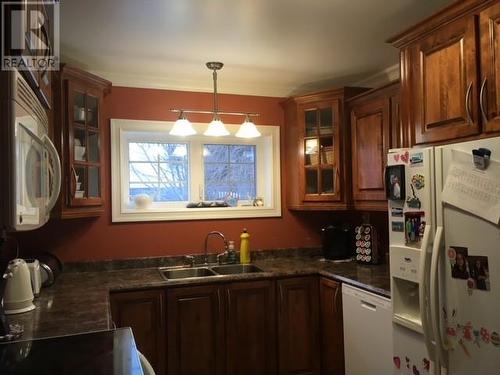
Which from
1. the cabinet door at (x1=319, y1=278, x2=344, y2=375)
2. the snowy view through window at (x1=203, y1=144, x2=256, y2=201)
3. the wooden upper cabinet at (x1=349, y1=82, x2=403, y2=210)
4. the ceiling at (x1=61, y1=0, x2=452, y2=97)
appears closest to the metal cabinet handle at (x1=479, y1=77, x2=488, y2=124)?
the ceiling at (x1=61, y1=0, x2=452, y2=97)

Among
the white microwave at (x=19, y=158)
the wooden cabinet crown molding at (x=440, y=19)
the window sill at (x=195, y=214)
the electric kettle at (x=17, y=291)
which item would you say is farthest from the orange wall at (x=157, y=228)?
the white microwave at (x=19, y=158)

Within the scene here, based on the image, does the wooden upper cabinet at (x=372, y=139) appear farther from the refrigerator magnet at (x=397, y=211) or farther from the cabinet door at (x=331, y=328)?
the refrigerator magnet at (x=397, y=211)

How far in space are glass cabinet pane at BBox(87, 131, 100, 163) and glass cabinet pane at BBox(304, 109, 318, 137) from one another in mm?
1646

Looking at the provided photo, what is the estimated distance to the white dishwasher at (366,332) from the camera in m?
2.29

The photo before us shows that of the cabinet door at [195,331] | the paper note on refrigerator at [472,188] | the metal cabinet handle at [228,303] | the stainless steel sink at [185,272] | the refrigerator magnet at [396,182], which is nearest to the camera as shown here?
the paper note on refrigerator at [472,188]

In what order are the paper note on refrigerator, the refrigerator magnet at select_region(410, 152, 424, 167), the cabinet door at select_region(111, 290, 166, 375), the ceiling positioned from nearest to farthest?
1. the paper note on refrigerator
2. the refrigerator magnet at select_region(410, 152, 424, 167)
3. the ceiling
4. the cabinet door at select_region(111, 290, 166, 375)

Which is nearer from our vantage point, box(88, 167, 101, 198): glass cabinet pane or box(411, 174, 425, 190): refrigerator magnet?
box(411, 174, 425, 190): refrigerator magnet

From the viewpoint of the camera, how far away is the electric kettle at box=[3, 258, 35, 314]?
2016 mm

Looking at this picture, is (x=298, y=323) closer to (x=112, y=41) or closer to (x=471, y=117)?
(x=471, y=117)

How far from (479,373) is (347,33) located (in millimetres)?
1884

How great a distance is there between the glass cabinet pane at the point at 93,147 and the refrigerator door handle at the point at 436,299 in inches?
88.3

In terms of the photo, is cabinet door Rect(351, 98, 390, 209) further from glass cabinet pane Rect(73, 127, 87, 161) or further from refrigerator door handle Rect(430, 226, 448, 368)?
glass cabinet pane Rect(73, 127, 87, 161)

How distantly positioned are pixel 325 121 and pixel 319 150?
238mm

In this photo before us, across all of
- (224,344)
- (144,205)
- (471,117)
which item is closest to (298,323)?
(224,344)
